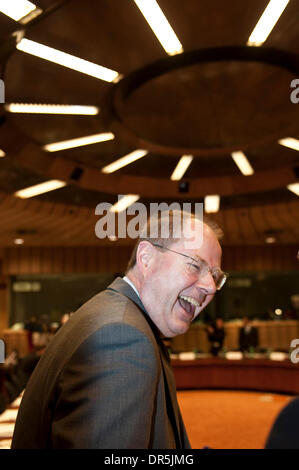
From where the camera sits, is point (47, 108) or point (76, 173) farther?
point (76, 173)

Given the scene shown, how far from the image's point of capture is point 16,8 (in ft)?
10.2

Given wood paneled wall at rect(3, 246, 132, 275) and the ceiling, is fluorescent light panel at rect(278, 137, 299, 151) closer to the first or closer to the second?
the ceiling

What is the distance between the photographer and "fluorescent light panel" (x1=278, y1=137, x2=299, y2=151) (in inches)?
242

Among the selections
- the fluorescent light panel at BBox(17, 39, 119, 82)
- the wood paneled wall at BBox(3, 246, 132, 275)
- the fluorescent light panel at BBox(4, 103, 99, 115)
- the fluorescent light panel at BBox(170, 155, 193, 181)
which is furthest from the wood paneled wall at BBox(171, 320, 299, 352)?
the fluorescent light panel at BBox(17, 39, 119, 82)

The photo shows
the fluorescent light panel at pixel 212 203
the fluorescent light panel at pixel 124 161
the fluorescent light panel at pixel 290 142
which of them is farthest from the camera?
the fluorescent light panel at pixel 212 203

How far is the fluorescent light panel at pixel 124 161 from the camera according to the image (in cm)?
680

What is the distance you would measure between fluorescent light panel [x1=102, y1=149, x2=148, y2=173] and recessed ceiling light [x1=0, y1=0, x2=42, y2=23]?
3524 mm

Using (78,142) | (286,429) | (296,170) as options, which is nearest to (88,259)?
(78,142)

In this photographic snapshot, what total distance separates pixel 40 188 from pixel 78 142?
161cm

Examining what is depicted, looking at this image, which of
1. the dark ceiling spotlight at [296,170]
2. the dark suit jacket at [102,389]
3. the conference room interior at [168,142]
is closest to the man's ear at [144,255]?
the dark suit jacket at [102,389]

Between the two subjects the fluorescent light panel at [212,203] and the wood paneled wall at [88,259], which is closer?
the fluorescent light panel at [212,203]

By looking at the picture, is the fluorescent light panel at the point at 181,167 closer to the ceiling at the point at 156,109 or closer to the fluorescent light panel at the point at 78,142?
the ceiling at the point at 156,109

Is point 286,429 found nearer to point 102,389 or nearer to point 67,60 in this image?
point 102,389

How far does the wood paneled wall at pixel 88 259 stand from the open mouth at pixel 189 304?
41.1 feet
